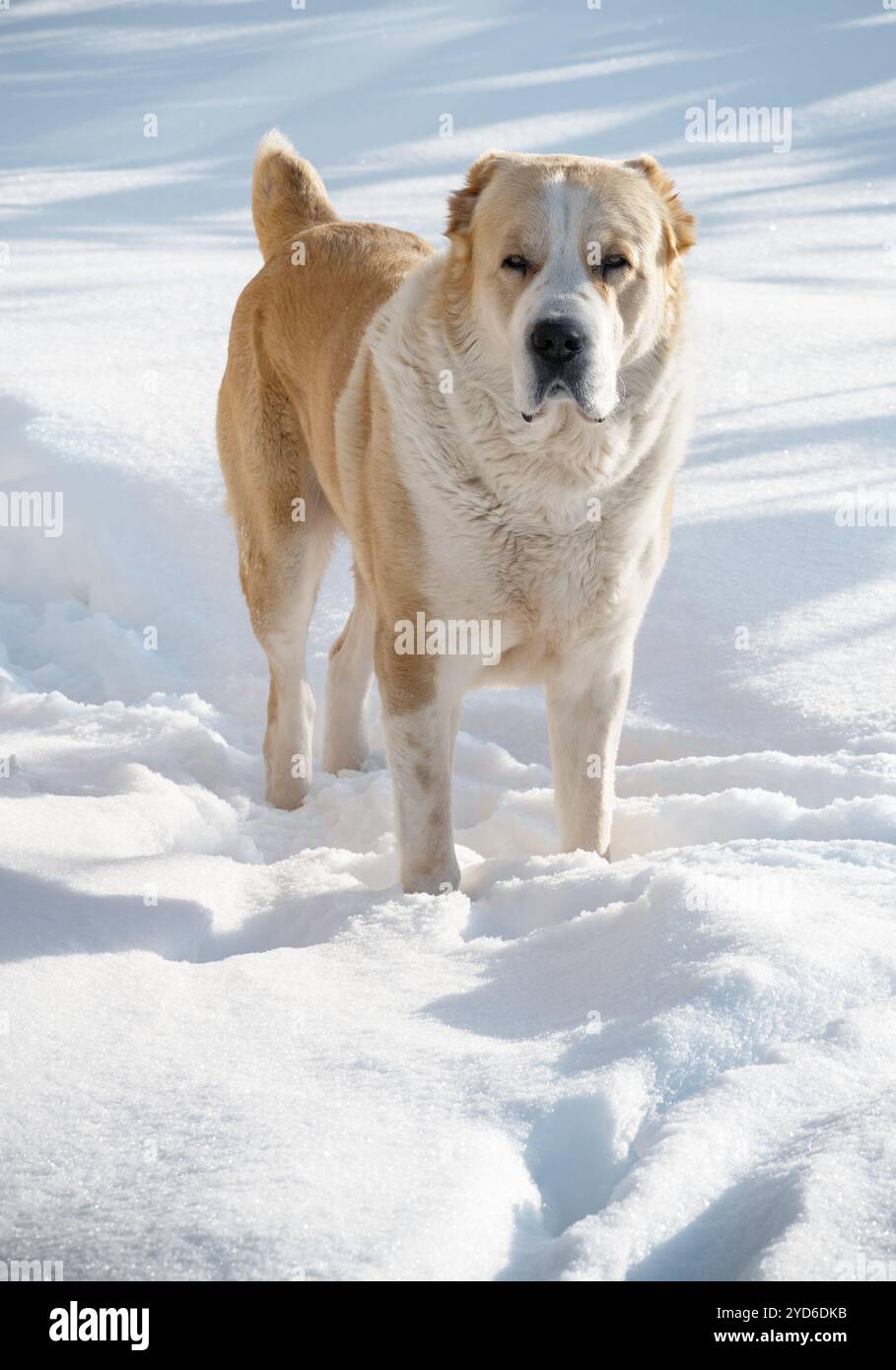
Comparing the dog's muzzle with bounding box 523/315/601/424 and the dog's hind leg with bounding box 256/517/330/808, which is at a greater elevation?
the dog's muzzle with bounding box 523/315/601/424

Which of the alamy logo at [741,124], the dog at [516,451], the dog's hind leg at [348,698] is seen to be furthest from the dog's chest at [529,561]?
the alamy logo at [741,124]

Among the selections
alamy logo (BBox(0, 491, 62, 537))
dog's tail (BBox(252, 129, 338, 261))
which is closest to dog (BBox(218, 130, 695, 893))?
dog's tail (BBox(252, 129, 338, 261))

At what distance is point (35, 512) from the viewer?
4.86 metres

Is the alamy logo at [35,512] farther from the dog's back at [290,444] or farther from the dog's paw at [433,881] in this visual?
the dog's paw at [433,881]

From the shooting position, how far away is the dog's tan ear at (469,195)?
8.69ft

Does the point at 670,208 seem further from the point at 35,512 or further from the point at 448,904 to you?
the point at 35,512

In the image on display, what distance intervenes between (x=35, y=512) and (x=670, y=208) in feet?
9.64

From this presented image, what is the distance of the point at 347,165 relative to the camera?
12070 mm

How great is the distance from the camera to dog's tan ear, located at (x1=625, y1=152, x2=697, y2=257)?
106 inches
